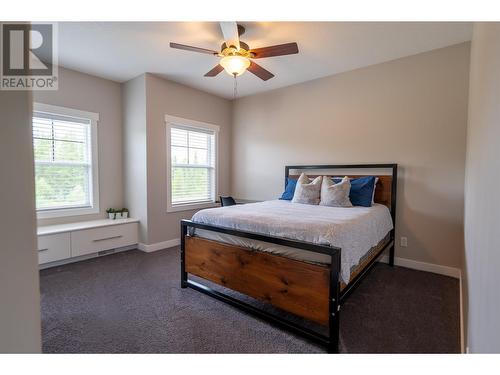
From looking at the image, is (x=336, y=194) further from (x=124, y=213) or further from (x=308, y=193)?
(x=124, y=213)

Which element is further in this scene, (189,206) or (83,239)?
(189,206)

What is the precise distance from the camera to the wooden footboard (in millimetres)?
1638

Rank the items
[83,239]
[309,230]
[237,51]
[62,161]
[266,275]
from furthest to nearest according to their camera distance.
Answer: [62,161] < [83,239] < [237,51] < [266,275] < [309,230]

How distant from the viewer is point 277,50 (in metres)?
2.24

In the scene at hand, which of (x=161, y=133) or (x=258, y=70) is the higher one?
(x=258, y=70)

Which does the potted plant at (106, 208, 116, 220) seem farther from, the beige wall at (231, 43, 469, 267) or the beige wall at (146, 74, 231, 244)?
the beige wall at (231, 43, 469, 267)

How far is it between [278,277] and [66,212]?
126 inches

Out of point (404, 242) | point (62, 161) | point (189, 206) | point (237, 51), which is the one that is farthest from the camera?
point (189, 206)

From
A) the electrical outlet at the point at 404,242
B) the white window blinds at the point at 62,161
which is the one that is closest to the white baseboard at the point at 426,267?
the electrical outlet at the point at 404,242

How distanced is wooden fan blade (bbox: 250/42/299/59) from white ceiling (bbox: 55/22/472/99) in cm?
25

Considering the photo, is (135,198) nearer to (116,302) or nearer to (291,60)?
(116,302)

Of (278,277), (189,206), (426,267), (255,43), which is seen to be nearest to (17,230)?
(278,277)

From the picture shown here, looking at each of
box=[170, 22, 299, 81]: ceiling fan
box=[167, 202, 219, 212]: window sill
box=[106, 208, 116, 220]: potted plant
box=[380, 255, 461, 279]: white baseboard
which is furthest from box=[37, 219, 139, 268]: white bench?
box=[380, 255, 461, 279]: white baseboard
